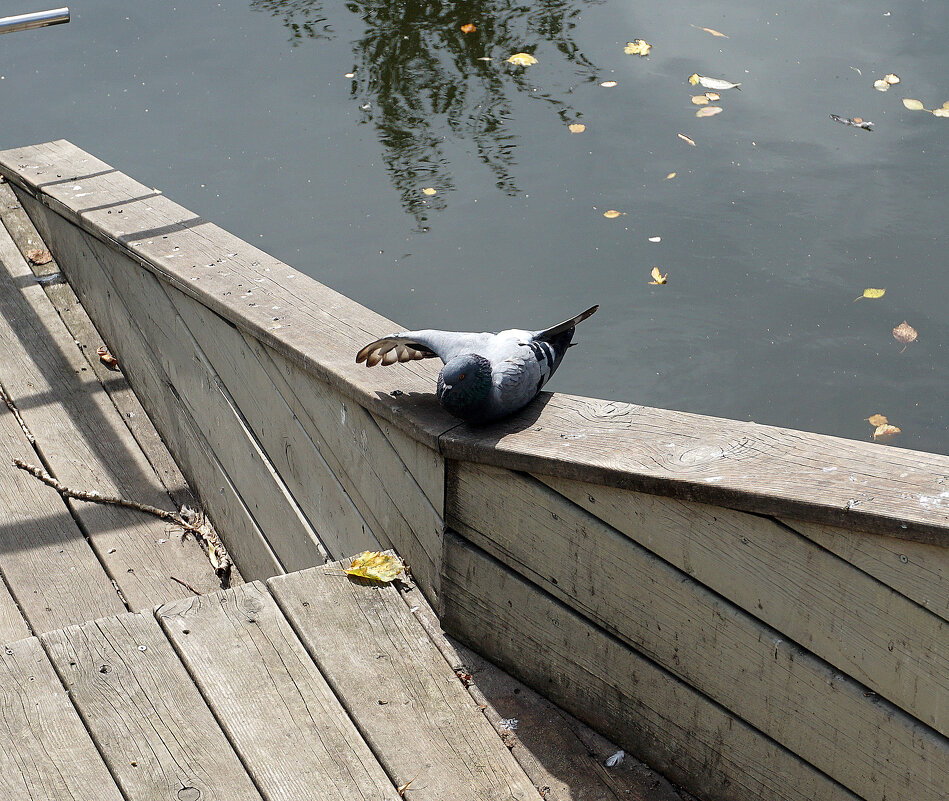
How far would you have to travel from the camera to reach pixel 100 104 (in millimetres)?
5910

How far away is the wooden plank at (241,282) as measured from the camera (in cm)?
221

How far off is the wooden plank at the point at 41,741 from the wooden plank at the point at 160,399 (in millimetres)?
1067

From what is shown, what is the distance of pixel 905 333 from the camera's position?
371 centimetres

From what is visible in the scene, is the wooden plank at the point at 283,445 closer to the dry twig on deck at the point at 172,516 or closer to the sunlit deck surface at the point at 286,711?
the sunlit deck surface at the point at 286,711

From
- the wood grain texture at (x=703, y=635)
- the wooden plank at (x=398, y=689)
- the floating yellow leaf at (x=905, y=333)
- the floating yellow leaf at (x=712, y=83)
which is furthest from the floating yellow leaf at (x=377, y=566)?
the floating yellow leaf at (x=712, y=83)

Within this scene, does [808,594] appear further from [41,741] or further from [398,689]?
[41,741]

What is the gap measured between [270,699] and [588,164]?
3.57 meters

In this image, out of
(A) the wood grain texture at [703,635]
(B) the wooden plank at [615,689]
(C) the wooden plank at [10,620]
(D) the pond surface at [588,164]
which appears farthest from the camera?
(D) the pond surface at [588,164]

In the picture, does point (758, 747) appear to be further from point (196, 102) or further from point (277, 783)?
point (196, 102)

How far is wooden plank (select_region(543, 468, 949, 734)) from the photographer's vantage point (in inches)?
55.0

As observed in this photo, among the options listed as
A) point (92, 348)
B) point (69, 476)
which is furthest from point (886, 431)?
point (92, 348)

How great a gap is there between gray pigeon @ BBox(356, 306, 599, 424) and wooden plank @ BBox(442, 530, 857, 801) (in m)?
0.34

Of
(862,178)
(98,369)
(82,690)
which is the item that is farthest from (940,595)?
(862,178)

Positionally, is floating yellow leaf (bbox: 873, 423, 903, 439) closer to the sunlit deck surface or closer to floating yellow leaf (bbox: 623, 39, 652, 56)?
the sunlit deck surface
